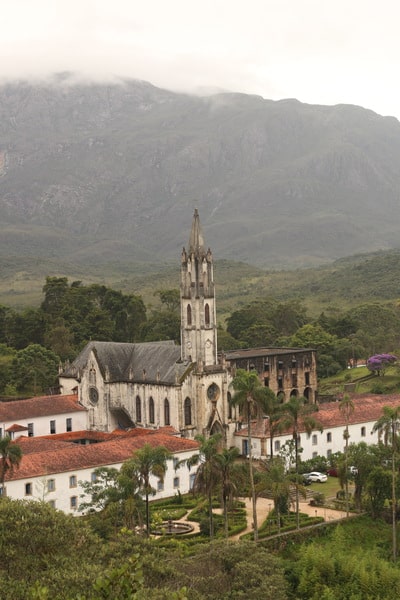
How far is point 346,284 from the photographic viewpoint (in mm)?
161875

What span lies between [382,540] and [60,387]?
34.0 m

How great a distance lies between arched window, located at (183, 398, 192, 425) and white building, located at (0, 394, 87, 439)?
9.02m

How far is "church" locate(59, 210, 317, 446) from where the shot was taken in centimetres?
6488

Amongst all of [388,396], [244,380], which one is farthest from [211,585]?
[388,396]

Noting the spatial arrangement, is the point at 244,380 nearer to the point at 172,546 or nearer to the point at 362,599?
the point at 172,546

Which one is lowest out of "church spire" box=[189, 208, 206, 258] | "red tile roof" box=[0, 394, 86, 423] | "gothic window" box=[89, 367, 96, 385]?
"red tile roof" box=[0, 394, 86, 423]

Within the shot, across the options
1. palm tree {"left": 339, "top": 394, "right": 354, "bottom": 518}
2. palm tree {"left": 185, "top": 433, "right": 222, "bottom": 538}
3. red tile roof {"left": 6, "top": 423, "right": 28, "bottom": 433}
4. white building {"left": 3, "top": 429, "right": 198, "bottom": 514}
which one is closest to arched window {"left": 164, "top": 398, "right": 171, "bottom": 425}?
white building {"left": 3, "top": 429, "right": 198, "bottom": 514}

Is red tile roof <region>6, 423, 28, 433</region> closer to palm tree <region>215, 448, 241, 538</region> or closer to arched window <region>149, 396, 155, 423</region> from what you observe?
arched window <region>149, 396, 155, 423</region>

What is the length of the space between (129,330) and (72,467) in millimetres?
51341

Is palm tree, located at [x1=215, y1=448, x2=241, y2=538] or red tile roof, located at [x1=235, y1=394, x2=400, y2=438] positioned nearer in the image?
palm tree, located at [x1=215, y1=448, x2=241, y2=538]

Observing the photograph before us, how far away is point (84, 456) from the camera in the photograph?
52750 mm

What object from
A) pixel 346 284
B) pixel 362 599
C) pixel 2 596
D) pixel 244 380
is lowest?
pixel 362 599

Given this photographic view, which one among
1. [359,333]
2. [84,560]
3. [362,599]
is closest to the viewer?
[84,560]

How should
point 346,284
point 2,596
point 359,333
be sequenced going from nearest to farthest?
point 2,596, point 359,333, point 346,284
